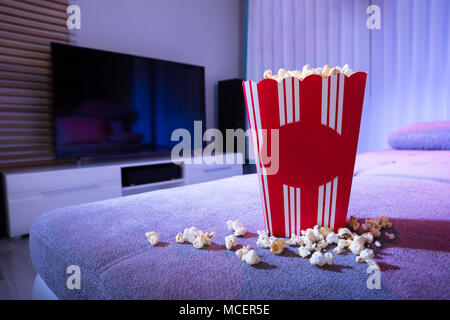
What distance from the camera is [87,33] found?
2598 mm

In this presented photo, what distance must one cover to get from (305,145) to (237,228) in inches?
6.9

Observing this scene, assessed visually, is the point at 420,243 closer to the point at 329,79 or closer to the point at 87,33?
the point at 329,79

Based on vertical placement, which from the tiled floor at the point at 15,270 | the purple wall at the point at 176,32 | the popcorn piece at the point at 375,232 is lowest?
the tiled floor at the point at 15,270

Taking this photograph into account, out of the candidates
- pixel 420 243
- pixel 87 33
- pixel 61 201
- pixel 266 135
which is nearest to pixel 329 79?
pixel 266 135

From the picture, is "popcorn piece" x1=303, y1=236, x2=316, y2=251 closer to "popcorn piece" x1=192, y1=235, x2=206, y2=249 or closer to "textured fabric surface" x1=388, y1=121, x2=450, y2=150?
"popcorn piece" x1=192, y1=235, x2=206, y2=249

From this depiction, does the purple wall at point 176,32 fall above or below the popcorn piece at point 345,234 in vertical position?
above

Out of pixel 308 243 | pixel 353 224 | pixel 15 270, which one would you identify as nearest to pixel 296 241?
pixel 308 243

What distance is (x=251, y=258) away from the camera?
1.21 ft

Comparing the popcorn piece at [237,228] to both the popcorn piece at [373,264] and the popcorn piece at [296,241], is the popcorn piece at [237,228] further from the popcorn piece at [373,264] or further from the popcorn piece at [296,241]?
the popcorn piece at [373,264]

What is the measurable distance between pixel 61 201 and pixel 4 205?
0.38 metres

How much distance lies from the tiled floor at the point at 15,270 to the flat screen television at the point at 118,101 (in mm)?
755

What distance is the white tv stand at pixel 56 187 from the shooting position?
6.39 feet

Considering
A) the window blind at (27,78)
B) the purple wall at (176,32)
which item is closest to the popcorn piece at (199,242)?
the window blind at (27,78)

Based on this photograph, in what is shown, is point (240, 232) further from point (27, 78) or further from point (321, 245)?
point (27, 78)
